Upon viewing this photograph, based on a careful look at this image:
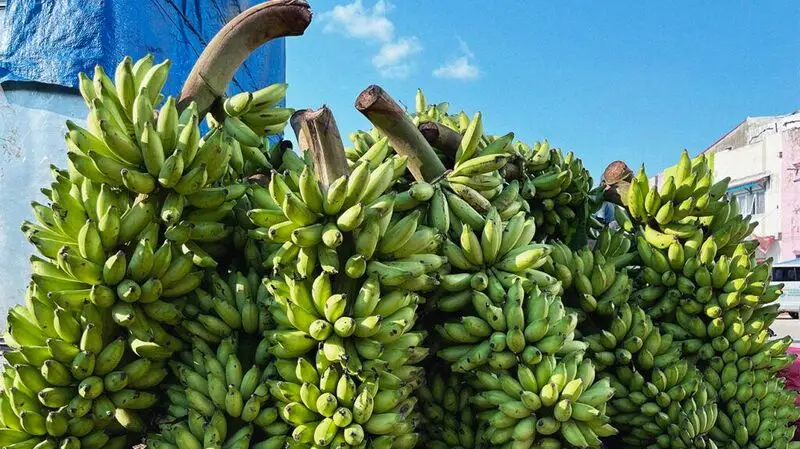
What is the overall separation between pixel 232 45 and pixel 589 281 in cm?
137

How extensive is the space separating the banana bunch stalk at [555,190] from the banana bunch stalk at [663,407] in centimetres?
58

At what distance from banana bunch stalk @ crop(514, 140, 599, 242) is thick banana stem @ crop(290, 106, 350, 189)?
2.75 ft

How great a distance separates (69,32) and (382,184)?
341 centimetres

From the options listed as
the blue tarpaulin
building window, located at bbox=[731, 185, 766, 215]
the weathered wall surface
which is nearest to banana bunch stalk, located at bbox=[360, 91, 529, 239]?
the blue tarpaulin

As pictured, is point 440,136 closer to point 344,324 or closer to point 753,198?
point 344,324

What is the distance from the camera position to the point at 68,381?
138cm

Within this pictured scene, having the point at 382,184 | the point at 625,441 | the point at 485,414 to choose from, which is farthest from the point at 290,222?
the point at 625,441

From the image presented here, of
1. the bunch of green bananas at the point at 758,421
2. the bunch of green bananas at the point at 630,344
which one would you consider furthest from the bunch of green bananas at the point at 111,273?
the bunch of green bananas at the point at 758,421

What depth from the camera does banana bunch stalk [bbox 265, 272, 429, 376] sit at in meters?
1.32

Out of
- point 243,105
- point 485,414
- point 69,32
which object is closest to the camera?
point 485,414

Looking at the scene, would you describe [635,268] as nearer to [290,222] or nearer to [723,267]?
[723,267]

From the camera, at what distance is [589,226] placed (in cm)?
236

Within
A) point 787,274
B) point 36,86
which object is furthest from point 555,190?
point 787,274

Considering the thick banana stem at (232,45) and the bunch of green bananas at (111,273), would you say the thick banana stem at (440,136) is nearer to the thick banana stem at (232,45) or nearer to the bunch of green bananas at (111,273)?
the thick banana stem at (232,45)
